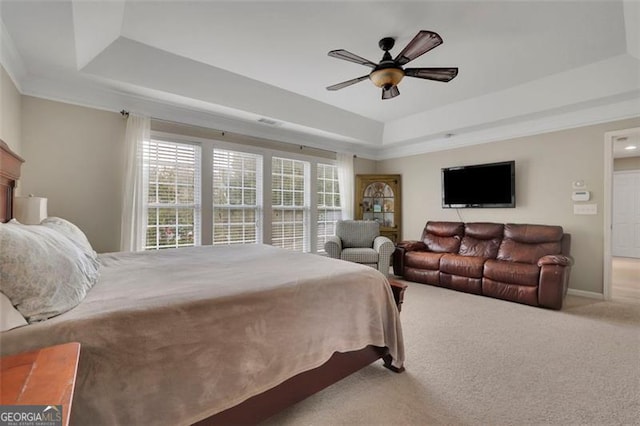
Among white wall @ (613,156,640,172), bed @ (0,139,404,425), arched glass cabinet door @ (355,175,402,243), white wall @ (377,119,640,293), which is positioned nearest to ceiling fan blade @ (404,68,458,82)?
bed @ (0,139,404,425)

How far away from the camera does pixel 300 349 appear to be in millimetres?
1595

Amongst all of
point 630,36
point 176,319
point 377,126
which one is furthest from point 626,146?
point 176,319

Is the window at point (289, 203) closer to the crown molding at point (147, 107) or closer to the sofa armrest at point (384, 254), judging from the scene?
the crown molding at point (147, 107)

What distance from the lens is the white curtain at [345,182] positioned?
5.61m

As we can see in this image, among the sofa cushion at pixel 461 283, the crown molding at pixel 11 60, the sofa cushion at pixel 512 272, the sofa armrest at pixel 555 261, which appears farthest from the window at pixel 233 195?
the sofa armrest at pixel 555 261

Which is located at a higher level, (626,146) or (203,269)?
(626,146)

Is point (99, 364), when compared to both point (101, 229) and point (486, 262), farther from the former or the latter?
point (486, 262)

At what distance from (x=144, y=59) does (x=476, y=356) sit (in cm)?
417

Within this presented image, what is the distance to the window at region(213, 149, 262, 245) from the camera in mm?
4156

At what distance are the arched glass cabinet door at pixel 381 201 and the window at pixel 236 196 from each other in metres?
2.22

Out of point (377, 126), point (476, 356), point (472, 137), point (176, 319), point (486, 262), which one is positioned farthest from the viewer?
point (377, 126)

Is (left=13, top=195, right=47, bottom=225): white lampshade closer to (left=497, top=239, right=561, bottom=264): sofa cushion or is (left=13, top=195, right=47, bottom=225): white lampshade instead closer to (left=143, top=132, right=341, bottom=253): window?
(left=143, top=132, right=341, bottom=253): window

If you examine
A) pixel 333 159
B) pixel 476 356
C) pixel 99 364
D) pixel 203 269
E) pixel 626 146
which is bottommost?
pixel 476 356

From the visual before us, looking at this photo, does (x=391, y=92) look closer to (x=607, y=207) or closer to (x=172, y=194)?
(x=172, y=194)
